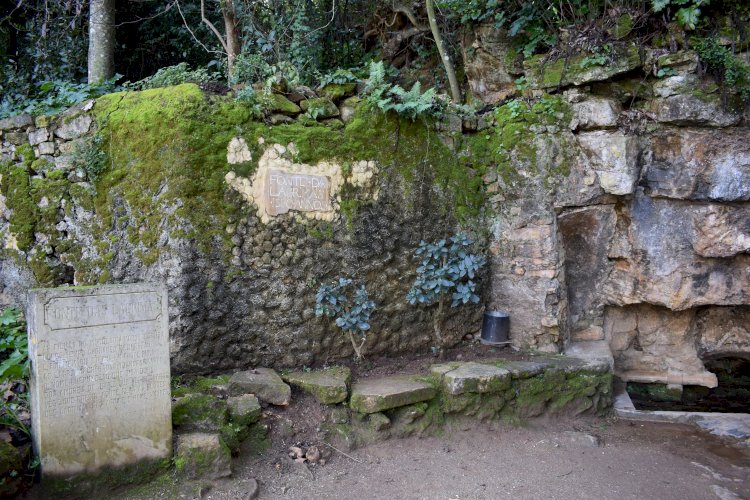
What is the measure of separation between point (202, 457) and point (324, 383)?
3.75 ft

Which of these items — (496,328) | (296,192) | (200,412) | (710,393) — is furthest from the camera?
(710,393)

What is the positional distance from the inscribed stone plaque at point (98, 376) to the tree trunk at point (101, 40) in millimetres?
3680

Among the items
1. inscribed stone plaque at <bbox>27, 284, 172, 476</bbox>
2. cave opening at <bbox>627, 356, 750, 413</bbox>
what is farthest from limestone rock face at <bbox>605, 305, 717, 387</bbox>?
inscribed stone plaque at <bbox>27, 284, 172, 476</bbox>

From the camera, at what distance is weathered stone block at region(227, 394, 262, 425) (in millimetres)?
3945

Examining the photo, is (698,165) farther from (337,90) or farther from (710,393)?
(337,90)

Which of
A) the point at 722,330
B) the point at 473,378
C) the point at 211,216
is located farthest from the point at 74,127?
the point at 722,330

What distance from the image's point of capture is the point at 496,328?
18.6 ft

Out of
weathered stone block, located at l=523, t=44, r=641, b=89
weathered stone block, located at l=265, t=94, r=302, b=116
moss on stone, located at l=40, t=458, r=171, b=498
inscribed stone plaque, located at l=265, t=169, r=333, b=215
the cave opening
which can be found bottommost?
the cave opening

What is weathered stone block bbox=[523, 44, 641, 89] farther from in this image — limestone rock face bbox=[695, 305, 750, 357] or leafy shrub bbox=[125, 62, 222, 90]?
leafy shrub bbox=[125, 62, 222, 90]

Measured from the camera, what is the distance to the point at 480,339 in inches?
230

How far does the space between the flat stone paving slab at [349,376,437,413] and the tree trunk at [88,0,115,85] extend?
438cm

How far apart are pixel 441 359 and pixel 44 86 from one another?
4.90 m

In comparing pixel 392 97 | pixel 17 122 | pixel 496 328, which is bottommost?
pixel 496 328

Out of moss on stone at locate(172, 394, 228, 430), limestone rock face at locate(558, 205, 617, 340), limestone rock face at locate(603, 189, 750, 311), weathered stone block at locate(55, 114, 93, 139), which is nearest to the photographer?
moss on stone at locate(172, 394, 228, 430)
